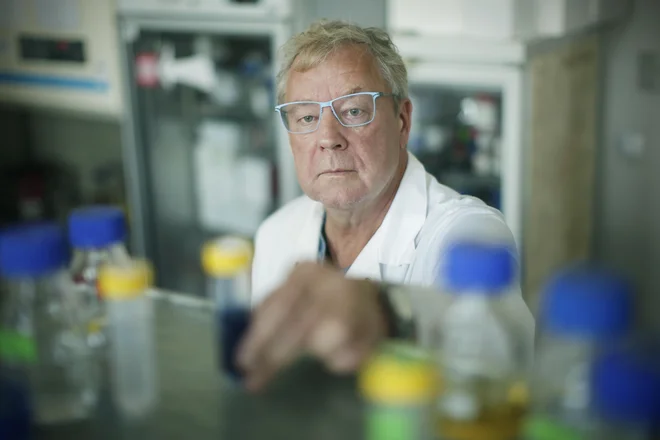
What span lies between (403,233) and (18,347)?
3.17 feet

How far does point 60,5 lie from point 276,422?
3.08 m

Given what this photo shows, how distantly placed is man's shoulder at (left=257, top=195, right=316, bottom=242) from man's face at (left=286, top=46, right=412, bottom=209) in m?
0.16

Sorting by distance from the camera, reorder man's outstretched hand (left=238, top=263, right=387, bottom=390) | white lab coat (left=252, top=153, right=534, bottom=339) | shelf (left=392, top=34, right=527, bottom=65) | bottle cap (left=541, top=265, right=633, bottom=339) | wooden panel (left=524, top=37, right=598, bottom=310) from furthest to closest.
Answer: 1. wooden panel (left=524, top=37, right=598, bottom=310)
2. shelf (left=392, top=34, right=527, bottom=65)
3. white lab coat (left=252, top=153, right=534, bottom=339)
4. man's outstretched hand (left=238, top=263, right=387, bottom=390)
5. bottle cap (left=541, top=265, right=633, bottom=339)

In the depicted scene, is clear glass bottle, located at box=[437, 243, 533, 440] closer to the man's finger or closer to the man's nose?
the man's finger

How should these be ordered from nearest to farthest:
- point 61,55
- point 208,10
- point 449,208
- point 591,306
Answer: point 591,306 < point 449,208 < point 208,10 < point 61,55

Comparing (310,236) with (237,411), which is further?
(310,236)

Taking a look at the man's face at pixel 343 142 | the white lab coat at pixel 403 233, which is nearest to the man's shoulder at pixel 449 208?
the white lab coat at pixel 403 233

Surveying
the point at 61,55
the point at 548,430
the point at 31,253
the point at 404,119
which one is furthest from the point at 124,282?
the point at 61,55

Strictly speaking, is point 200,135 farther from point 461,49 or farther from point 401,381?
point 401,381

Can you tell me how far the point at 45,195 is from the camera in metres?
3.95

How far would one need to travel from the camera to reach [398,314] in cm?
74

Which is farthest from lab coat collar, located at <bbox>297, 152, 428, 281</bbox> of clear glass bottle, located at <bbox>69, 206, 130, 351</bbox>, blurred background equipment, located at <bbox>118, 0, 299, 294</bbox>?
blurred background equipment, located at <bbox>118, 0, 299, 294</bbox>

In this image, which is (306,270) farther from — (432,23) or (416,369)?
(432,23)

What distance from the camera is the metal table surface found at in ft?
2.09
